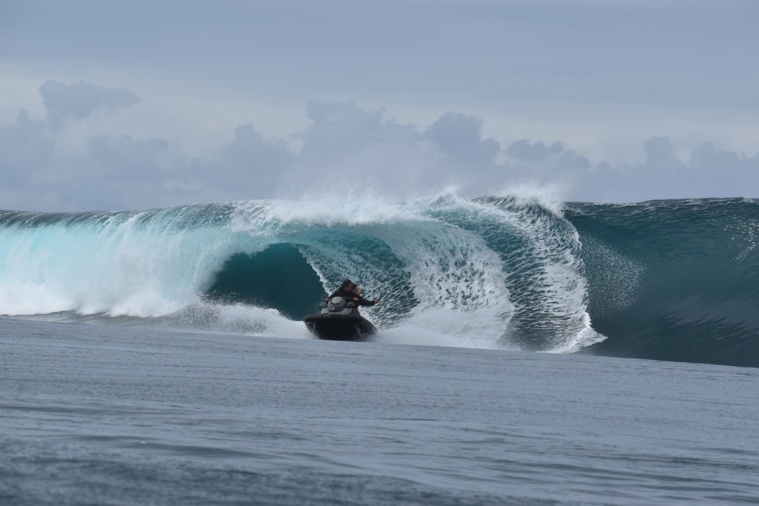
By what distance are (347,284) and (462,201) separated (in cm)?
875

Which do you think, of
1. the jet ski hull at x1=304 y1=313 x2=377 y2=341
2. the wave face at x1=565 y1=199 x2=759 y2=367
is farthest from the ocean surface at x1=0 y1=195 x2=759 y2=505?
the jet ski hull at x1=304 y1=313 x2=377 y2=341

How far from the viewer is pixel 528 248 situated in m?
30.4

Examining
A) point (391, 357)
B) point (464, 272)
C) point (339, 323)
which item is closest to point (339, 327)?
point (339, 323)

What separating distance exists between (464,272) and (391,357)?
11.3m

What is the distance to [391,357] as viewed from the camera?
19203mm

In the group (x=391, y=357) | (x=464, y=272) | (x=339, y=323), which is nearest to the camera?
(x=391, y=357)

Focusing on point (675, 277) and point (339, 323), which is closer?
point (339, 323)

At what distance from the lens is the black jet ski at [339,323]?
24438 mm

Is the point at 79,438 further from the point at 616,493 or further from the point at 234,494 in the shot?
the point at 616,493

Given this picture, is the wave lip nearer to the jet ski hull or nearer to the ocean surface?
the ocean surface

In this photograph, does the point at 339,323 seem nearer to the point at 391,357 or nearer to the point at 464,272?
the point at 391,357

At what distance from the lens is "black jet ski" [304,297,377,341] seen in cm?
2444

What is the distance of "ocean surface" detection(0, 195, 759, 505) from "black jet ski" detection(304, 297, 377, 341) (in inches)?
20.1

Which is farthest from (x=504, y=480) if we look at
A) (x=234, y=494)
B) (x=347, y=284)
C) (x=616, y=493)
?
Answer: (x=347, y=284)
